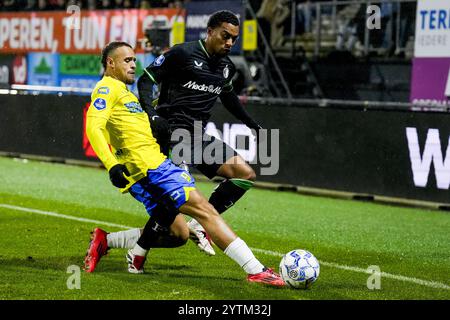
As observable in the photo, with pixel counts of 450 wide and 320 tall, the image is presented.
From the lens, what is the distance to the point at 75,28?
26078 mm

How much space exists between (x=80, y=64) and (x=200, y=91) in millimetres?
17211

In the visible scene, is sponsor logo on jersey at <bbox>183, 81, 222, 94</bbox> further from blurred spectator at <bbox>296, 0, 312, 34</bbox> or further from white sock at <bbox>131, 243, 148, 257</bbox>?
blurred spectator at <bbox>296, 0, 312, 34</bbox>

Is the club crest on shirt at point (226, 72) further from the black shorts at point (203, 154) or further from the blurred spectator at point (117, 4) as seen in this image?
the blurred spectator at point (117, 4)

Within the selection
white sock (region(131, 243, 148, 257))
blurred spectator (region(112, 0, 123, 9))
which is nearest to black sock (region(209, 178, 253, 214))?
white sock (region(131, 243, 148, 257))

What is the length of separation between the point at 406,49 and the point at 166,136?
11.8 meters

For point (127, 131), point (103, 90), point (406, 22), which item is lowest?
point (127, 131)

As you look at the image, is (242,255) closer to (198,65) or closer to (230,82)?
(198,65)

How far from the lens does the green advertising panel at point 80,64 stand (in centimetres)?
2500

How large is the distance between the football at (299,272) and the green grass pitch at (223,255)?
7 cm

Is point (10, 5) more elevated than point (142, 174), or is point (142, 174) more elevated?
point (10, 5)

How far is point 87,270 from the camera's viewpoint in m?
8.12

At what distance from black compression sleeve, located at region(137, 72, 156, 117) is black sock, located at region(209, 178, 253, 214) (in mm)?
1308

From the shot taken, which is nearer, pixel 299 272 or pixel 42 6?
pixel 299 272

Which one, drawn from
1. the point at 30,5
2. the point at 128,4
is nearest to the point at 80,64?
the point at 128,4
